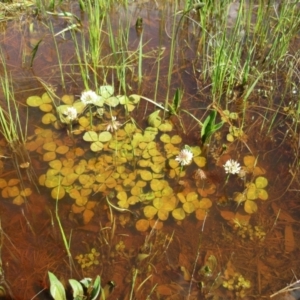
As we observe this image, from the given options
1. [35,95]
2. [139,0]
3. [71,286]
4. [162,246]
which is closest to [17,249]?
[71,286]

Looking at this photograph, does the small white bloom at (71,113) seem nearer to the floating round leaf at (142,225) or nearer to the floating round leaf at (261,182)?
the floating round leaf at (142,225)

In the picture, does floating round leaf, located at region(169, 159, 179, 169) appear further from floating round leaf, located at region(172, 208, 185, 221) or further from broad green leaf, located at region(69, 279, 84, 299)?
broad green leaf, located at region(69, 279, 84, 299)

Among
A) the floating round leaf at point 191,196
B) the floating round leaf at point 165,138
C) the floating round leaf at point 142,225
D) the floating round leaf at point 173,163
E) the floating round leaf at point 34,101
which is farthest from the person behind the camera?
the floating round leaf at point 34,101

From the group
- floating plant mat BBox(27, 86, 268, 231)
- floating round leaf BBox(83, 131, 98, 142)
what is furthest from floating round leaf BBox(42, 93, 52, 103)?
floating round leaf BBox(83, 131, 98, 142)

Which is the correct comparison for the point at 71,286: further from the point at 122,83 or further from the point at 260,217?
the point at 122,83

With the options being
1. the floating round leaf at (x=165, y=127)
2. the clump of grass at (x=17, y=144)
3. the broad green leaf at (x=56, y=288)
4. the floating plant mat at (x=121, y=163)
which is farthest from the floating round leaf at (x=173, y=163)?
the broad green leaf at (x=56, y=288)

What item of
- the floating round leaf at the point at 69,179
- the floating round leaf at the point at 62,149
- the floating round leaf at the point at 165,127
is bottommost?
the floating round leaf at the point at 69,179

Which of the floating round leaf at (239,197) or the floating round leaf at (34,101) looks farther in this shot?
the floating round leaf at (34,101)
